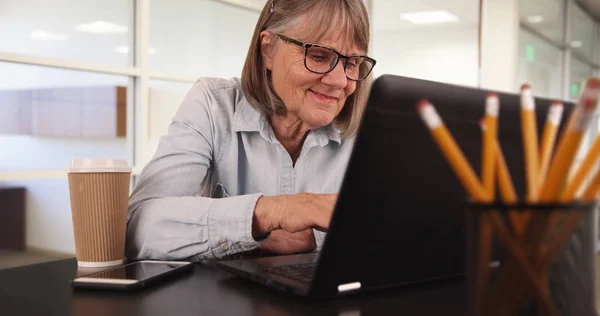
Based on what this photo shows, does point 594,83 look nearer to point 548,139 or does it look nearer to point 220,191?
point 548,139

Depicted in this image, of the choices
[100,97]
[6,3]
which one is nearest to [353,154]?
[6,3]

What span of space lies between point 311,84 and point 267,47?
19cm

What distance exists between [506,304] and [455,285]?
0.41 metres

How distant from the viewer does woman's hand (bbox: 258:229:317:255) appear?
3.72 ft

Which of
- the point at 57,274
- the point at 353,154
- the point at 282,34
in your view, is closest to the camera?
the point at 353,154

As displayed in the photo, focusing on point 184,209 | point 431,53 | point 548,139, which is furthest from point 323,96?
point 431,53

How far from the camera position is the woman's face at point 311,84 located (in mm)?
1354

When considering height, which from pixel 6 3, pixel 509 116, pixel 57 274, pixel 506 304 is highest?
pixel 6 3

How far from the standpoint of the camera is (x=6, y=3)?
2572 millimetres

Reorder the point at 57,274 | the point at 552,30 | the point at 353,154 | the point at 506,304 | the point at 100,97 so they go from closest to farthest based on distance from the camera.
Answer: the point at 506,304, the point at 353,154, the point at 57,274, the point at 100,97, the point at 552,30

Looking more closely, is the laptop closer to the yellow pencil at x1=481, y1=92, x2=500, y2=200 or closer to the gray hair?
the yellow pencil at x1=481, y1=92, x2=500, y2=200

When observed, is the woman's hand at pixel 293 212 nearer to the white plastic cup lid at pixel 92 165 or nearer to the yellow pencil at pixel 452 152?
the white plastic cup lid at pixel 92 165

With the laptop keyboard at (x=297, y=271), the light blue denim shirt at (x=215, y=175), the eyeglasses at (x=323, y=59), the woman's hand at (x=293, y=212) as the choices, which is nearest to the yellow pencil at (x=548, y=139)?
the laptop keyboard at (x=297, y=271)

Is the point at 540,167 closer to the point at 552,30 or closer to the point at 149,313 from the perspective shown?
the point at 149,313
